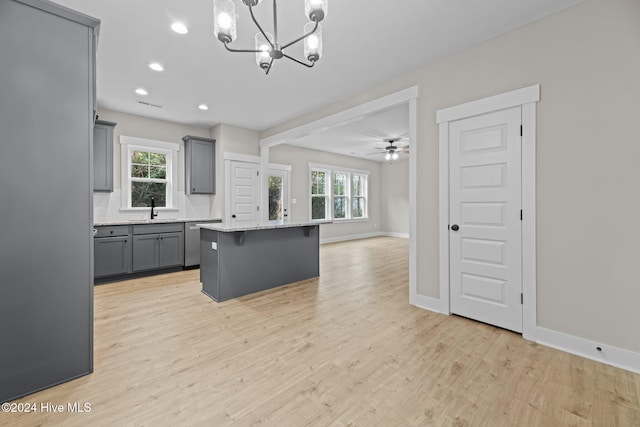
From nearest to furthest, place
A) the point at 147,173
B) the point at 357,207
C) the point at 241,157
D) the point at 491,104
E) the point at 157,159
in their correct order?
the point at 491,104, the point at 147,173, the point at 157,159, the point at 241,157, the point at 357,207

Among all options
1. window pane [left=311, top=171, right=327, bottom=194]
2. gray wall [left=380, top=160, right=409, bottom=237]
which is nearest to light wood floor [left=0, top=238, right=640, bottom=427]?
window pane [left=311, top=171, right=327, bottom=194]

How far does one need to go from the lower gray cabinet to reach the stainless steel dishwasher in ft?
2.82

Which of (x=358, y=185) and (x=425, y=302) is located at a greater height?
(x=358, y=185)

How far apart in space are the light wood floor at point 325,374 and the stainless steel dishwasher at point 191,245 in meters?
1.82

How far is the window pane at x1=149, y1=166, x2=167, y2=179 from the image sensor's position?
517cm

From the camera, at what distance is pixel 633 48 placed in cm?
197

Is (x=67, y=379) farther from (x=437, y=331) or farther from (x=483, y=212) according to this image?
(x=483, y=212)

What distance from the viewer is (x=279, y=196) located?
7.45 meters

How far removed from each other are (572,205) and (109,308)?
186 inches

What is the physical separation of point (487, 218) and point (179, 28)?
11.3 feet

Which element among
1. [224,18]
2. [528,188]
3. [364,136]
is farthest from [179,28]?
[364,136]

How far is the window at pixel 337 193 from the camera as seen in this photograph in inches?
327

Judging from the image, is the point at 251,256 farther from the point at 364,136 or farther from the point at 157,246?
the point at 364,136

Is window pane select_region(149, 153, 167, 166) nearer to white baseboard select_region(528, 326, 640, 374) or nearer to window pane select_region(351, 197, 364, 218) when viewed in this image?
window pane select_region(351, 197, 364, 218)
